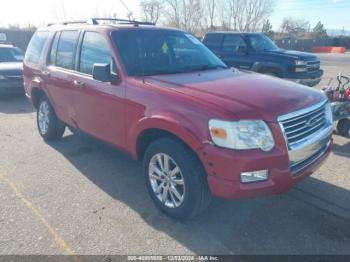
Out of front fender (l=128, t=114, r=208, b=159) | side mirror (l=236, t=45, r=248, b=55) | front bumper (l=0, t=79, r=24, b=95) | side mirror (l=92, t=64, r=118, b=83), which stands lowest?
front bumper (l=0, t=79, r=24, b=95)

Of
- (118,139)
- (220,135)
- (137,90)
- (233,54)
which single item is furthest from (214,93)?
(233,54)

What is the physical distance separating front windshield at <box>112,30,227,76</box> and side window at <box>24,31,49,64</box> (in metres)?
2.15

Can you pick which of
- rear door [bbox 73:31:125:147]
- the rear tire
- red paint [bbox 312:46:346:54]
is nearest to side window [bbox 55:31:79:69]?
rear door [bbox 73:31:125:147]

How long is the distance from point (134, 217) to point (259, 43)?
8347 mm

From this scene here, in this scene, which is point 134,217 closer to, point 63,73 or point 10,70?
point 63,73

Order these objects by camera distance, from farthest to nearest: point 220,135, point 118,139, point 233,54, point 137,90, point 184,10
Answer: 1. point 184,10
2. point 233,54
3. point 118,139
4. point 137,90
5. point 220,135

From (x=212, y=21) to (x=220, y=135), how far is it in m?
59.0

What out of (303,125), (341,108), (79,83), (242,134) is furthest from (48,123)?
(341,108)

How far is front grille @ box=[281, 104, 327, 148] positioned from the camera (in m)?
2.97

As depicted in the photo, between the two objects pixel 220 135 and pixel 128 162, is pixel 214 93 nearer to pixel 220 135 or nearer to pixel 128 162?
pixel 220 135

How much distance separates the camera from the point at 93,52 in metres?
4.27

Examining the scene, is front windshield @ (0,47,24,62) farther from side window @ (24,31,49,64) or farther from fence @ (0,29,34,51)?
fence @ (0,29,34,51)

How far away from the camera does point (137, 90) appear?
11.5 feet

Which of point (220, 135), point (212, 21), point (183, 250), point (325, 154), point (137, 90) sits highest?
point (212, 21)
